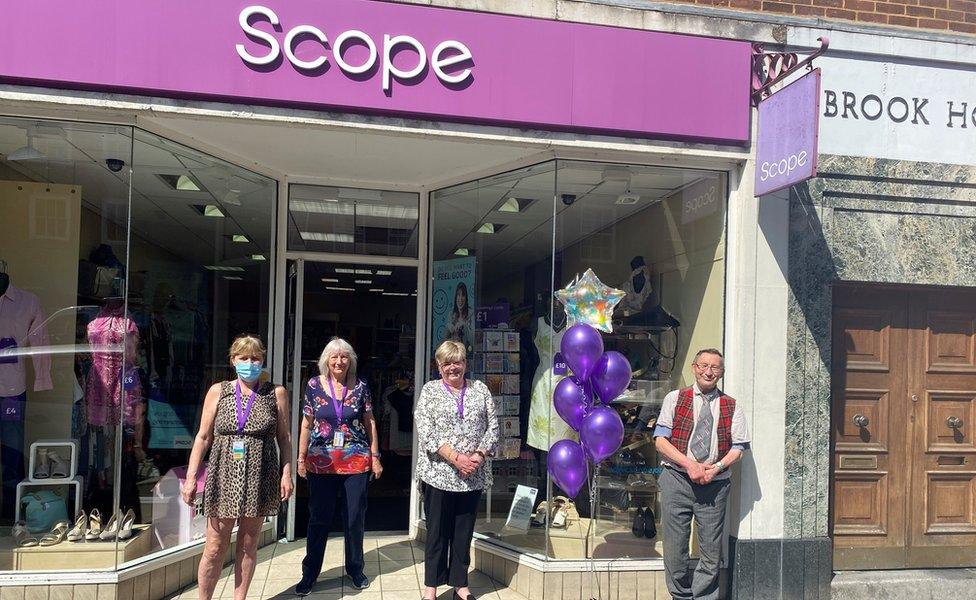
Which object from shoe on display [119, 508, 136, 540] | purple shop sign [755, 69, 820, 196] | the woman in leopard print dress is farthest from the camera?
shoe on display [119, 508, 136, 540]

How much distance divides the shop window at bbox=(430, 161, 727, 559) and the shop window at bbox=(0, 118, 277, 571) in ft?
7.46

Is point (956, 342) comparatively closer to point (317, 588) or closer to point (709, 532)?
point (709, 532)

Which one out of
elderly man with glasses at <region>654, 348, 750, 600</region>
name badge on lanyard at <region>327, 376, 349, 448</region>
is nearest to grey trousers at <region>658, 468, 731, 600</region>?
elderly man with glasses at <region>654, 348, 750, 600</region>

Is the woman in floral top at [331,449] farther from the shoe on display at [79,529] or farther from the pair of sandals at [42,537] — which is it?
the pair of sandals at [42,537]

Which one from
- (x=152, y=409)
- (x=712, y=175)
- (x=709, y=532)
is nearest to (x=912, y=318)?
(x=712, y=175)

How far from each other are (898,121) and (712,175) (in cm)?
140

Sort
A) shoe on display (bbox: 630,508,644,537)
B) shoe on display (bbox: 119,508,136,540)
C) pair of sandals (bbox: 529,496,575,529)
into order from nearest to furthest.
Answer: shoe on display (bbox: 119,508,136,540), pair of sandals (bbox: 529,496,575,529), shoe on display (bbox: 630,508,644,537)

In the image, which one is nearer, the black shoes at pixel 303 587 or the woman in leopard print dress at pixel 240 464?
the woman in leopard print dress at pixel 240 464

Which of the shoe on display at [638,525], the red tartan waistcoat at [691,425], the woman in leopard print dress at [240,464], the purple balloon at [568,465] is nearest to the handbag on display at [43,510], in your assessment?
the woman in leopard print dress at [240,464]

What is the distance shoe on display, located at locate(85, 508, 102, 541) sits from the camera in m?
4.32

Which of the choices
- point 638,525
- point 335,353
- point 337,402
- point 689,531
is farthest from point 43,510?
point 689,531

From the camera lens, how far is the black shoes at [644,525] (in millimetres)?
4938

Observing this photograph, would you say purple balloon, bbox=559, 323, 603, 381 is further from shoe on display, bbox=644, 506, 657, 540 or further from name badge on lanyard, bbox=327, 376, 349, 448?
name badge on lanyard, bbox=327, 376, 349, 448

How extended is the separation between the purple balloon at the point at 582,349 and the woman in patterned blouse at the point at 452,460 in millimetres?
649
